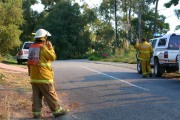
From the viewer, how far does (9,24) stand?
28.8 meters

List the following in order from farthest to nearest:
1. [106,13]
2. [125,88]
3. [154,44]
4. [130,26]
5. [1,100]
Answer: [106,13]
[130,26]
[154,44]
[125,88]
[1,100]

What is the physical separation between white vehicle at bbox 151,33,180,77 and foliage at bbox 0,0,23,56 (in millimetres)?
12689

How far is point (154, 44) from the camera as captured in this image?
19.3 metres

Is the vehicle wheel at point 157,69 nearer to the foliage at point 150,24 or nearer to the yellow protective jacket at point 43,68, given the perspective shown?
the yellow protective jacket at point 43,68

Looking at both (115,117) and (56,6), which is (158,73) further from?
(56,6)

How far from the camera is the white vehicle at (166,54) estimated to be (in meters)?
16.7

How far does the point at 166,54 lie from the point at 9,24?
596 inches

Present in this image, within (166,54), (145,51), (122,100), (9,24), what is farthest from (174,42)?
(9,24)

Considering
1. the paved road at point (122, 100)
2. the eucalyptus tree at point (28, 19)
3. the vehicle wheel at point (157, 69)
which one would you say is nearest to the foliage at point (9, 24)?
the vehicle wheel at point (157, 69)

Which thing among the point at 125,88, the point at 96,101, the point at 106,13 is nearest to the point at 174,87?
the point at 125,88

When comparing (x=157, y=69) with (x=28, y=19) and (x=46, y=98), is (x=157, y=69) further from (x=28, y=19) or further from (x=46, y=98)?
(x=28, y=19)

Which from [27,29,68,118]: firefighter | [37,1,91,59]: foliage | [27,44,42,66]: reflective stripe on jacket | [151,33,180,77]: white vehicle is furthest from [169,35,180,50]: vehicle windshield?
[37,1,91,59]: foliage

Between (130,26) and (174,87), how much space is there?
5637cm

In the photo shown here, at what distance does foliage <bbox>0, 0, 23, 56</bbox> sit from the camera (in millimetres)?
27766
